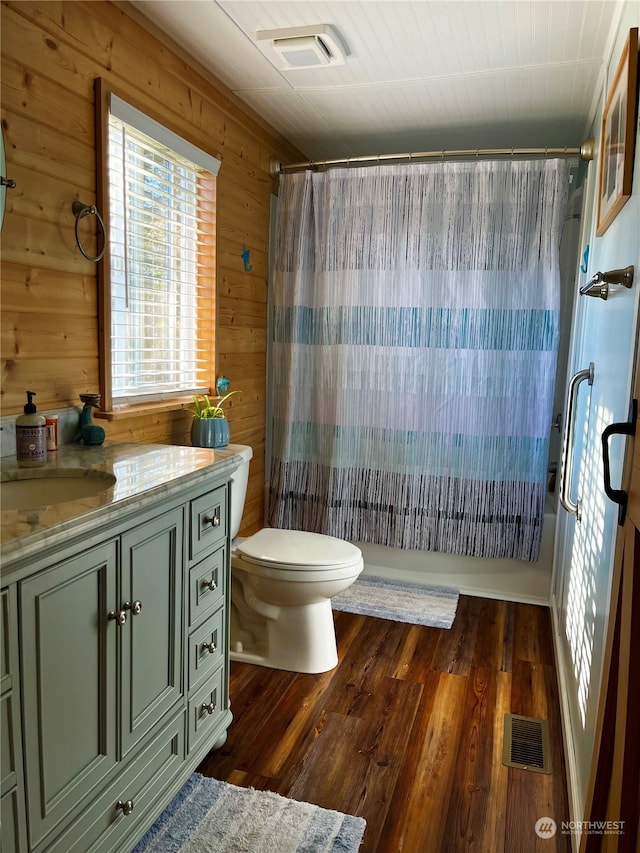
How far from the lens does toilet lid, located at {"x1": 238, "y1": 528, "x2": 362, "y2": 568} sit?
2378 mm

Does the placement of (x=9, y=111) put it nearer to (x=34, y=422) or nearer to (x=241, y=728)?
(x=34, y=422)

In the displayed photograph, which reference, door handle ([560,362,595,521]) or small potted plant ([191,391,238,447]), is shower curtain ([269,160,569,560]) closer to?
small potted plant ([191,391,238,447])

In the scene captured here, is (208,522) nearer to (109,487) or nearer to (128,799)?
(109,487)

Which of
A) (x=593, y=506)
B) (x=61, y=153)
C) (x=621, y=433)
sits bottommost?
(x=593, y=506)

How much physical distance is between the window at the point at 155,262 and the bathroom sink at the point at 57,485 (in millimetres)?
525

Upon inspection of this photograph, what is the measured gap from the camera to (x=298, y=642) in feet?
8.18

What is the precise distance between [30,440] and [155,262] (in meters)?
0.99

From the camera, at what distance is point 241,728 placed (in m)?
2.13

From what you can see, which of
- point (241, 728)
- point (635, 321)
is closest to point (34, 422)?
point (241, 728)

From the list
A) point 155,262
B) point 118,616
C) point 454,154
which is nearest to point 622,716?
point 118,616

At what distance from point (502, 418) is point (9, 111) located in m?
2.32

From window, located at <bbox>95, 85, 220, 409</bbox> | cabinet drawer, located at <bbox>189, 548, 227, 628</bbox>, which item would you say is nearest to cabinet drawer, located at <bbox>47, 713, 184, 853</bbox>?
cabinet drawer, located at <bbox>189, 548, 227, 628</bbox>

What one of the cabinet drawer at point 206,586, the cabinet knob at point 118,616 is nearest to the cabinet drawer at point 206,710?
the cabinet drawer at point 206,586

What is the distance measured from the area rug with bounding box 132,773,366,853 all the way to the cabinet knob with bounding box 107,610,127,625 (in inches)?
26.0
